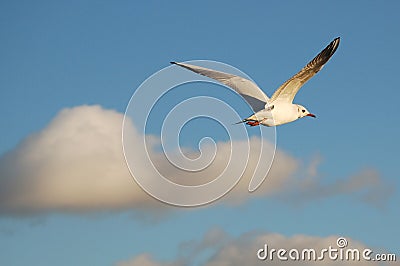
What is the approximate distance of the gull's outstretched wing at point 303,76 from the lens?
4331 cm

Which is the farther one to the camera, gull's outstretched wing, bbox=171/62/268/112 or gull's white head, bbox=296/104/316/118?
gull's white head, bbox=296/104/316/118

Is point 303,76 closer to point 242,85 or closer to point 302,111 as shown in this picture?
point 302,111

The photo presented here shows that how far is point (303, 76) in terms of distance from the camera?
43875 millimetres

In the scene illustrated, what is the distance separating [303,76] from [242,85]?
8.00 feet

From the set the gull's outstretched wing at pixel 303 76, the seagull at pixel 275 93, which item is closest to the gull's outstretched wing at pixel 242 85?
the seagull at pixel 275 93

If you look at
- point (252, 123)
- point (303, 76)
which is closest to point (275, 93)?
point (303, 76)

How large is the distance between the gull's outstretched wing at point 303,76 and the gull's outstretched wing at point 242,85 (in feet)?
2.12

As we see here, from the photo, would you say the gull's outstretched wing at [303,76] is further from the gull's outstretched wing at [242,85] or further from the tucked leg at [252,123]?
the tucked leg at [252,123]

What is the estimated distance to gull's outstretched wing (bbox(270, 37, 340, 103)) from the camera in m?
43.3

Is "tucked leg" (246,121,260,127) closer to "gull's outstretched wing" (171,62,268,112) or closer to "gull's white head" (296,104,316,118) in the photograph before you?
"gull's outstretched wing" (171,62,268,112)

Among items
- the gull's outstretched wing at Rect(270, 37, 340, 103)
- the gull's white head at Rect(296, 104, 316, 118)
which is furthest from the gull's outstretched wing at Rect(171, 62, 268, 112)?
the gull's white head at Rect(296, 104, 316, 118)

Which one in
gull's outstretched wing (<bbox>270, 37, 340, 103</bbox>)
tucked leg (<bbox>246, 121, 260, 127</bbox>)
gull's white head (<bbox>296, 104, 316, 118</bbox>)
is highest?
gull's white head (<bbox>296, 104, 316, 118</bbox>)

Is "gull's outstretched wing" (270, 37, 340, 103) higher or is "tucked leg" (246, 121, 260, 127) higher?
"gull's outstretched wing" (270, 37, 340, 103)

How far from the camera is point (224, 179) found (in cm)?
4631
